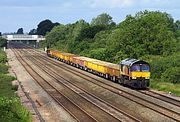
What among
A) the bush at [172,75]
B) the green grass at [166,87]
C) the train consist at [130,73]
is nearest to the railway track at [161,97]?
the train consist at [130,73]

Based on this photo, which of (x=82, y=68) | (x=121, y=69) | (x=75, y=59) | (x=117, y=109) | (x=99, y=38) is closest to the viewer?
(x=117, y=109)

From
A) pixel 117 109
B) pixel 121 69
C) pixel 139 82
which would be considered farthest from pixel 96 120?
pixel 121 69

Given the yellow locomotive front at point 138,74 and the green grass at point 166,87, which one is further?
the yellow locomotive front at point 138,74

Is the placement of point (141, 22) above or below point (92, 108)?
above

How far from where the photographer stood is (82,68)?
71812 mm

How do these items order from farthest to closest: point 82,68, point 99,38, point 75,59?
point 99,38, point 75,59, point 82,68

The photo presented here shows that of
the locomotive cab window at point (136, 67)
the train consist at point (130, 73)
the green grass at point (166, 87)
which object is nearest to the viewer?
the green grass at point (166, 87)

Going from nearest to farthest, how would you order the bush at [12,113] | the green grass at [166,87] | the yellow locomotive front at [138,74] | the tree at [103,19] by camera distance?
the bush at [12,113]
the green grass at [166,87]
the yellow locomotive front at [138,74]
the tree at [103,19]

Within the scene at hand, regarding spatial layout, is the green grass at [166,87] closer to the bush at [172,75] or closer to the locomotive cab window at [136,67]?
the bush at [172,75]

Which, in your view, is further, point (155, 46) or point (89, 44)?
point (89, 44)

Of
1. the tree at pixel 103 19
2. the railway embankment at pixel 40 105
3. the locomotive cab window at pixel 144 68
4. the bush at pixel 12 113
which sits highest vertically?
the tree at pixel 103 19

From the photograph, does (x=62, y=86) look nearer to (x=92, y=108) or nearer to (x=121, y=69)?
(x=121, y=69)

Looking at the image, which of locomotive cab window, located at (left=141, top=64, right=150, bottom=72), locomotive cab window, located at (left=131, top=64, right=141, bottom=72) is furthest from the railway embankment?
locomotive cab window, located at (left=141, top=64, right=150, bottom=72)

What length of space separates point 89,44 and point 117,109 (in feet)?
266
